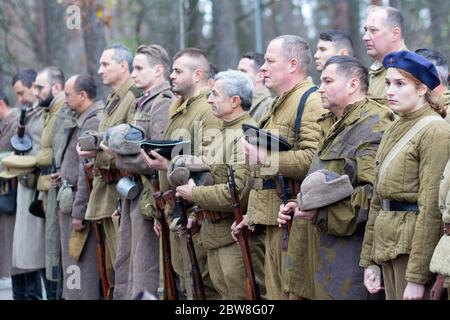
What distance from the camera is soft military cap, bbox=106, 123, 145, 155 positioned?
8.41m

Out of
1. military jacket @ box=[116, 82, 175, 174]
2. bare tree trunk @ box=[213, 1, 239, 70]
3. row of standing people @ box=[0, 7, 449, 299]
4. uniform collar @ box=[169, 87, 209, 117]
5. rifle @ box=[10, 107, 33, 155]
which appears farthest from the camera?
bare tree trunk @ box=[213, 1, 239, 70]

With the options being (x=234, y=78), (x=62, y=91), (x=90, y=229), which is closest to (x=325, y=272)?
(x=234, y=78)

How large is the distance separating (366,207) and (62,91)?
545 centimetres

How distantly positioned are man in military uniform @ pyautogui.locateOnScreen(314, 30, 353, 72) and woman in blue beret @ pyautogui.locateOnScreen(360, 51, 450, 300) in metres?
2.50

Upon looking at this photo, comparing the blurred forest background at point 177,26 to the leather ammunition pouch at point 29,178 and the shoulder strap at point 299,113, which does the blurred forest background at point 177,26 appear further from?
the shoulder strap at point 299,113

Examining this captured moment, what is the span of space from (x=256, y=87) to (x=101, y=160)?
1585 millimetres

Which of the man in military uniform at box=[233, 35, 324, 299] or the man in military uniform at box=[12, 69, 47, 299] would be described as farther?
the man in military uniform at box=[12, 69, 47, 299]

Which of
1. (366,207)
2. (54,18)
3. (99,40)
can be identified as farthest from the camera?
(54,18)

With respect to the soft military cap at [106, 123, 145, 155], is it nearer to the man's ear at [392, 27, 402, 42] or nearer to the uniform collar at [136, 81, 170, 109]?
the uniform collar at [136, 81, 170, 109]

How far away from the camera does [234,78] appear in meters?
7.77

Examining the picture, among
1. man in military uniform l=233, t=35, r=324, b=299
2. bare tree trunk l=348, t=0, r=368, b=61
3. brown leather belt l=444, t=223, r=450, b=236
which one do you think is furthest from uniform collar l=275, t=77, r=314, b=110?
bare tree trunk l=348, t=0, r=368, b=61

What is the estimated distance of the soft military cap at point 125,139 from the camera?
8414 millimetres

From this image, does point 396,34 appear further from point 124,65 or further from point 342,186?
point 124,65

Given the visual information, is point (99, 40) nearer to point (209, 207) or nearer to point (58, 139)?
point (58, 139)
